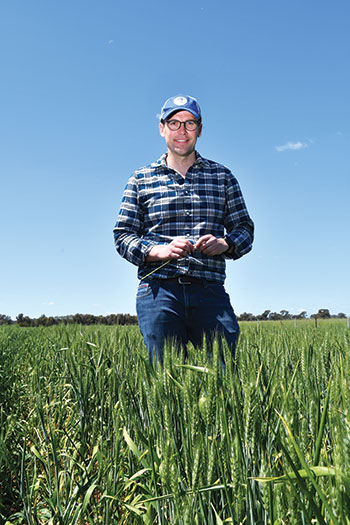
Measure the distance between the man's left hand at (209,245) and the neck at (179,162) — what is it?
1.61ft

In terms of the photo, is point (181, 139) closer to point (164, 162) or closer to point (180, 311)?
point (164, 162)

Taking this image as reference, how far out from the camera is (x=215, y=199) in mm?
2350

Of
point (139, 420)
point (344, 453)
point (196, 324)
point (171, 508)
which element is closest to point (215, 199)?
→ point (196, 324)

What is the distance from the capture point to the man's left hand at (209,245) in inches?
80.4

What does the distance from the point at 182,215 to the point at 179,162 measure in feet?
1.02

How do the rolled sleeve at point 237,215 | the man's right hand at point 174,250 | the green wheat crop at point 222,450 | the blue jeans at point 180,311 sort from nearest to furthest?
the green wheat crop at point 222,450 → the man's right hand at point 174,250 → the blue jeans at point 180,311 → the rolled sleeve at point 237,215

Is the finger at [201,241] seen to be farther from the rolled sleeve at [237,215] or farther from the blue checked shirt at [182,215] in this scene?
the rolled sleeve at [237,215]

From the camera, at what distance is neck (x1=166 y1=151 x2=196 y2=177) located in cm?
237

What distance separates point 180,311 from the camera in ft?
7.03

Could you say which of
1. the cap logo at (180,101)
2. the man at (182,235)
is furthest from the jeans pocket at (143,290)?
the cap logo at (180,101)

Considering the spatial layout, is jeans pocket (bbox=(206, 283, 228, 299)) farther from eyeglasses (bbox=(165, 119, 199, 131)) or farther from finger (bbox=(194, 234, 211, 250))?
eyeglasses (bbox=(165, 119, 199, 131))

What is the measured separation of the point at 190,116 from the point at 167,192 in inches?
15.2

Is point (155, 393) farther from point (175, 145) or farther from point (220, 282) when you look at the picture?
point (175, 145)

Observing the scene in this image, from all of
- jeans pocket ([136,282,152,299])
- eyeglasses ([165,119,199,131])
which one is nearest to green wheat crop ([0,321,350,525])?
jeans pocket ([136,282,152,299])
